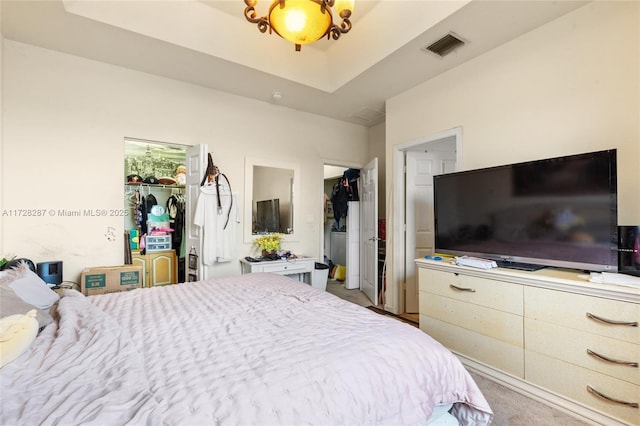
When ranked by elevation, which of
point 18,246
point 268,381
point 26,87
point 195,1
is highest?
point 195,1

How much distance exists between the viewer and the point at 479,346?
212 cm

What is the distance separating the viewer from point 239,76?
3.07m

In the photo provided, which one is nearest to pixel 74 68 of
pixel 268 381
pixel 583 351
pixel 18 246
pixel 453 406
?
pixel 18 246

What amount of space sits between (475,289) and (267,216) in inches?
101

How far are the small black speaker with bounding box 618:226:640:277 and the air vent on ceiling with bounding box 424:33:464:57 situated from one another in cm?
182

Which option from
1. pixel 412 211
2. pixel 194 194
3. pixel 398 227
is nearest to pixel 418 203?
pixel 412 211

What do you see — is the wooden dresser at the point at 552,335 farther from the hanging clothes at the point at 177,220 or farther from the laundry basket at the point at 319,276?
the hanging clothes at the point at 177,220

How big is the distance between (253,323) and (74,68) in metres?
3.04

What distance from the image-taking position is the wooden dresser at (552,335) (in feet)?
4.95

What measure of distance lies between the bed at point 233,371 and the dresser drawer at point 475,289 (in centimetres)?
94

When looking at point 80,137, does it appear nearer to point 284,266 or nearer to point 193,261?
point 193,261

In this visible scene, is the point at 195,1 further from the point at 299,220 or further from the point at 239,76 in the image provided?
the point at 299,220

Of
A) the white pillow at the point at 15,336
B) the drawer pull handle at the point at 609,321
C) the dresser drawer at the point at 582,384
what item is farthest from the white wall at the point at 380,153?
the white pillow at the point at 15,336

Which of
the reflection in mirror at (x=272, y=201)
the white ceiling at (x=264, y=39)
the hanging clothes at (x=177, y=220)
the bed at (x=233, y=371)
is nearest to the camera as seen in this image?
the bed at (x=233, y=371)
